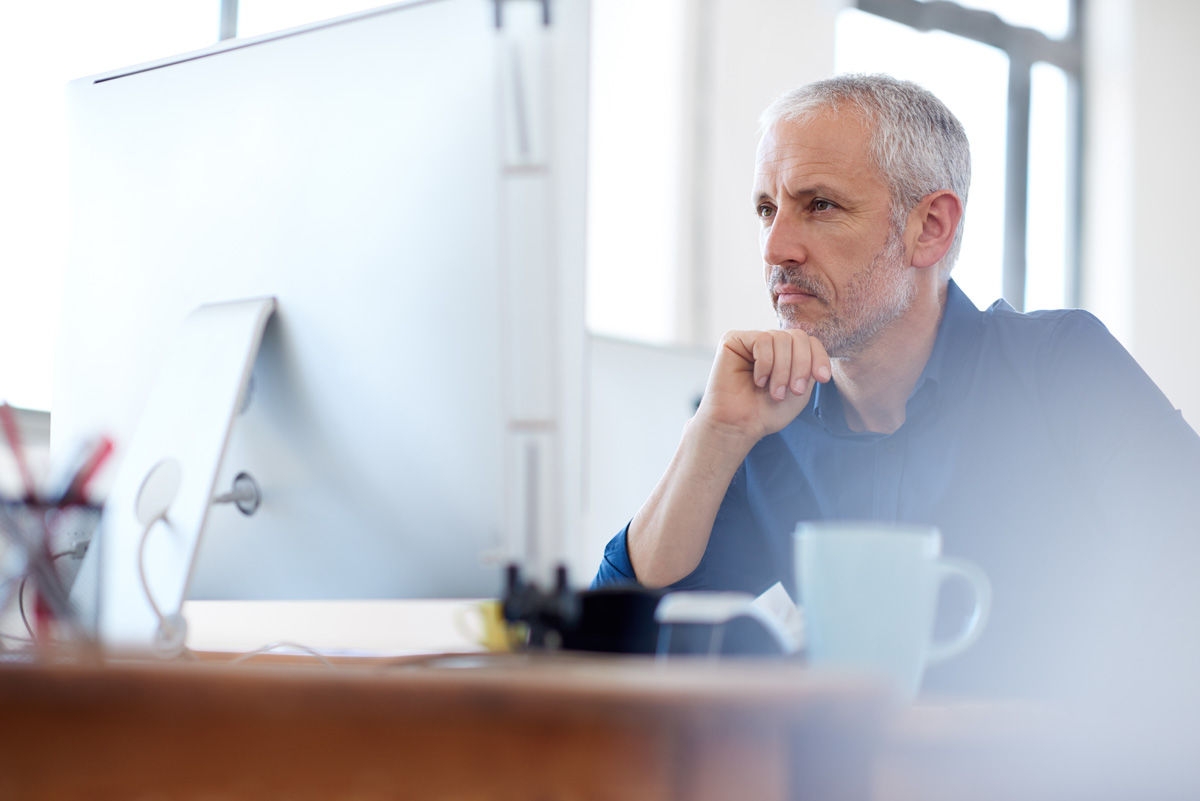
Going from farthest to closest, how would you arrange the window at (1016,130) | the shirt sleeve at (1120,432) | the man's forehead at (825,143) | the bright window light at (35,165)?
1. the window at (1016,130)
2. the bright window light at (35,165)
3. the man's forehead at (825,143)
4. the shirt sleeve at (1120,432)

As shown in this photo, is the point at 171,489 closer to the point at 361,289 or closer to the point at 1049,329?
the point at 361,289

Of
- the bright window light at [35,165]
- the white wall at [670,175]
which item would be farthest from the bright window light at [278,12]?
the white wall at [670,175]

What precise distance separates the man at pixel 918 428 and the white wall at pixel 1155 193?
282 cm

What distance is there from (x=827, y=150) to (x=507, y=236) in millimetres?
847

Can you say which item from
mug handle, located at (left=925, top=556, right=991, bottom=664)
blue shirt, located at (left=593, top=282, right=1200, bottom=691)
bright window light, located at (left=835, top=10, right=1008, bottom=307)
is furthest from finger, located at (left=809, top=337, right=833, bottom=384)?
bright window light, located at (left=835, top=10, right=1008, bottom=307)

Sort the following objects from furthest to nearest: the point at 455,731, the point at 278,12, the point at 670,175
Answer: the point at 670,175
the point at 278,12
the point at 455,731

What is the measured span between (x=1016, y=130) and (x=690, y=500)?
11.4 ft

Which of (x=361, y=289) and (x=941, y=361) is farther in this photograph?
(x=941, y=361)

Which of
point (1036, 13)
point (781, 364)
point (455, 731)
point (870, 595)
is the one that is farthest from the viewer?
point (1036, 13)

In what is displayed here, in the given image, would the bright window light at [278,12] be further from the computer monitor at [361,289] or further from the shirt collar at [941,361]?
the computer monitor at [361,289]

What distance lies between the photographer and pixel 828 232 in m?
1.49

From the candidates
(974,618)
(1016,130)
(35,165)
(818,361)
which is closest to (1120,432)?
(818,361)

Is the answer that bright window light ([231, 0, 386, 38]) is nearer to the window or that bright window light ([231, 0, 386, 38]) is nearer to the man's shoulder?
the man's shoulder

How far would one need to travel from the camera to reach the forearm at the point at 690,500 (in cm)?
115
